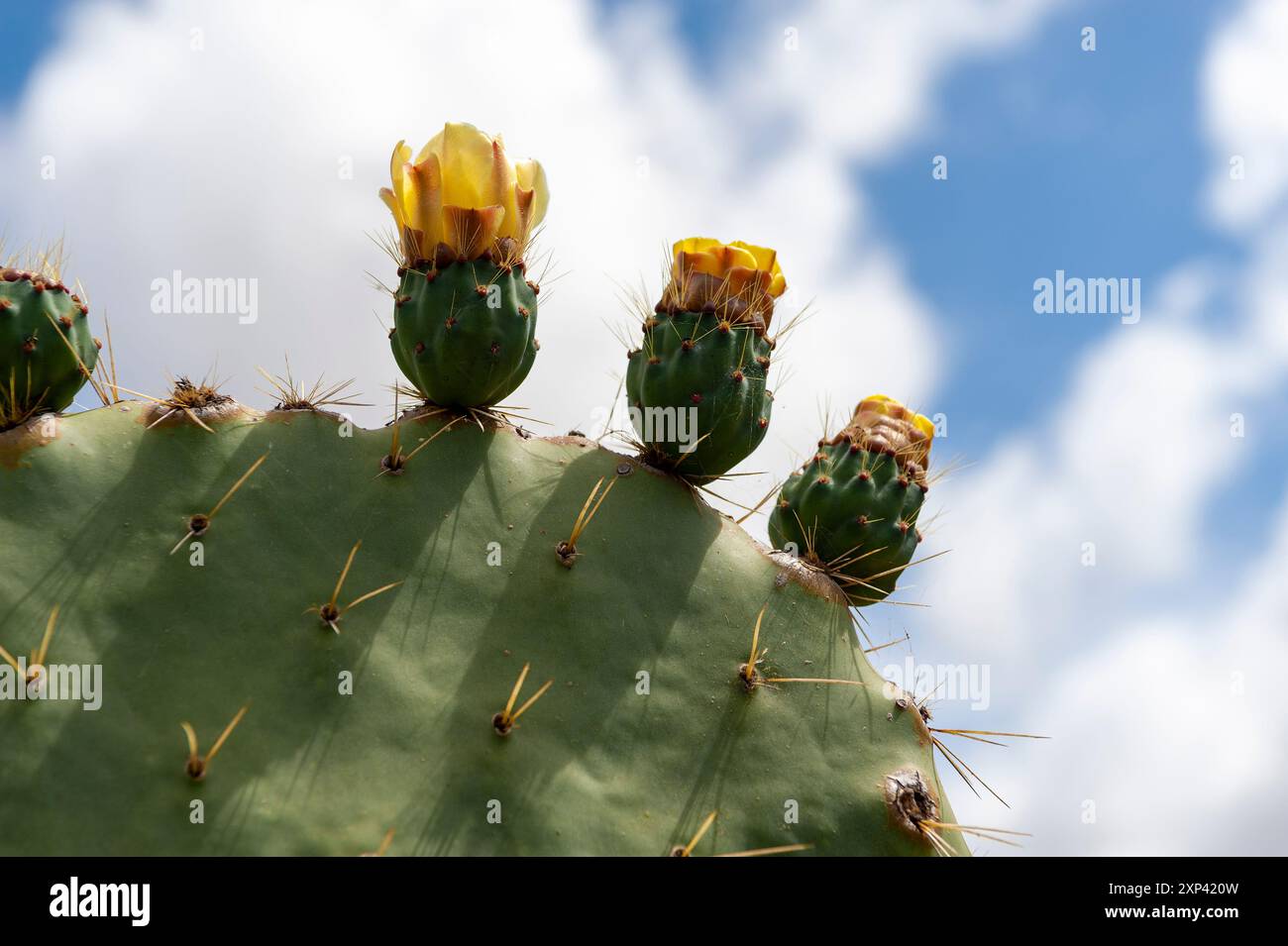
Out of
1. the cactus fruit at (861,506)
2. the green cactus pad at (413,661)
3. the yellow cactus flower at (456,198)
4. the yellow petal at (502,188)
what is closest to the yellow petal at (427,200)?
the yellow cactus flower at (456,198)

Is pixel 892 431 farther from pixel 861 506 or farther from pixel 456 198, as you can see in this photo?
pixel 456 198

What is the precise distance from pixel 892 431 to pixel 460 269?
51.2 inches

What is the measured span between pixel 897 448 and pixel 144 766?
2.05 meters

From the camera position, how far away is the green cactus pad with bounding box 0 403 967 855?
2.15 m

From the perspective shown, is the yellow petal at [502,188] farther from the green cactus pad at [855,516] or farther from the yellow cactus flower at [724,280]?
the green cactus pad at [855,516]

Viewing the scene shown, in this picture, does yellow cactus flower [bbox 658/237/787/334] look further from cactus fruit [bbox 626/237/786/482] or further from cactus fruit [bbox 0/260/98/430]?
cactus fruit [bbox 0/260/98/430]

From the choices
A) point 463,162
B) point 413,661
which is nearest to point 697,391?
point 463,162

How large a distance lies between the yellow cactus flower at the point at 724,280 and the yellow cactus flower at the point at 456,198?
45 centimetres

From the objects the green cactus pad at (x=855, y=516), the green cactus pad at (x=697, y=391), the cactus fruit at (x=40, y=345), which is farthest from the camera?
the green cactus pad at (x=855, y=516)

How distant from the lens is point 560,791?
7.65 ft

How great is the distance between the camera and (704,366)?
2.91 metres

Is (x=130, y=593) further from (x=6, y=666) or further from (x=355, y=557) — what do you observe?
(x=355, y=557)

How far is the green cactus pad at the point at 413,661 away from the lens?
2146mm
